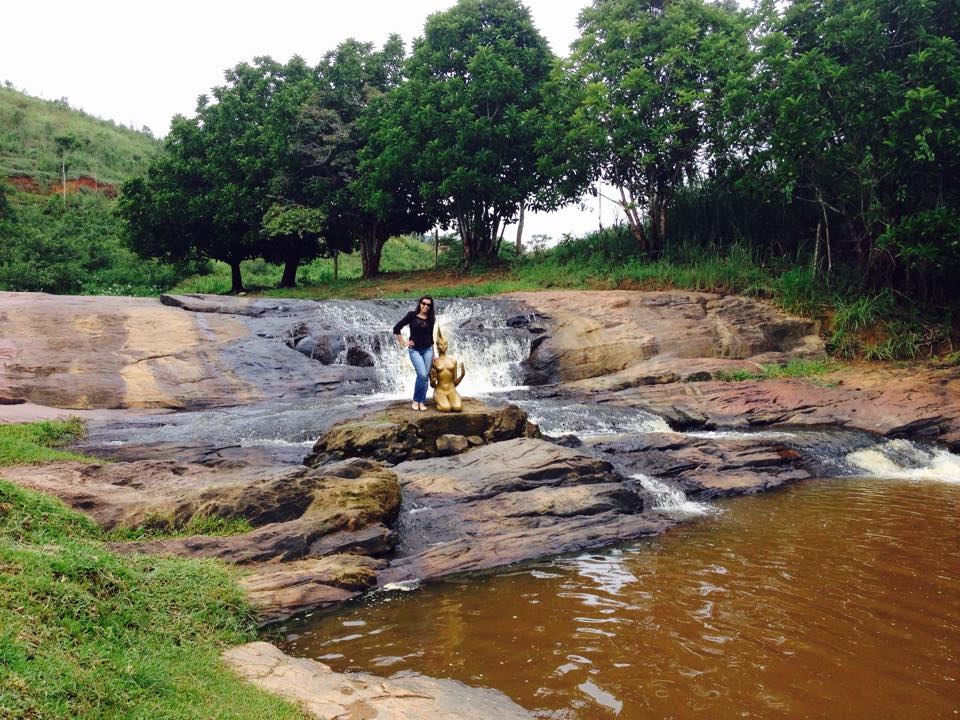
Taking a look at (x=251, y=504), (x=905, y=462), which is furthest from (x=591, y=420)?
(x=251, y=504)

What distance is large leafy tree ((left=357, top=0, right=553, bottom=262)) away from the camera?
71.3 ft

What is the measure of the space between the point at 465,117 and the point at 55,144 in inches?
1357

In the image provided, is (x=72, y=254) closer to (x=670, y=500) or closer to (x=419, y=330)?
(x=419, y=330)

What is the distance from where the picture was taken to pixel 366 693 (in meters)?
3.72

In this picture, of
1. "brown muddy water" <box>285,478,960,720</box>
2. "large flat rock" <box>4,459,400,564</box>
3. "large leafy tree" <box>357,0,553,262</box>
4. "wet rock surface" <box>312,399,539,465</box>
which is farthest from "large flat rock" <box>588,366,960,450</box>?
"large leafy tree" <box>357,0,553,262</box>

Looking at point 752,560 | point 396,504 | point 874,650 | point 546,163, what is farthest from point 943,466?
point 546,163

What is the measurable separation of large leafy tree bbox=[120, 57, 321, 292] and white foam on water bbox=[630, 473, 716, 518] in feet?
63.3

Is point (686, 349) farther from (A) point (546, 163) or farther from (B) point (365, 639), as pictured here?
(B) point (365, 639)

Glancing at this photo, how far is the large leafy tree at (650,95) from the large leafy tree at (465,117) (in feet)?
6.02

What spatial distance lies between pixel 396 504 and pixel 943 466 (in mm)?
8587

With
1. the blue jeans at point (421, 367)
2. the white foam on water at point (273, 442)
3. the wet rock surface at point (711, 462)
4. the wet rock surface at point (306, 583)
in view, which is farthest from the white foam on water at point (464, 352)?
the wet rock surface at point (306, 583)

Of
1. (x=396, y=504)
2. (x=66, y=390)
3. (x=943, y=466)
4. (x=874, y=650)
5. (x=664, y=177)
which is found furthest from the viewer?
(x=664, y=177)

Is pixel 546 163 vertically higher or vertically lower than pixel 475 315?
higher

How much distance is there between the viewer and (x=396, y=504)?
6.62 metres
